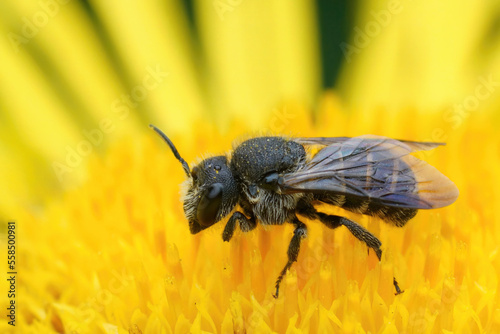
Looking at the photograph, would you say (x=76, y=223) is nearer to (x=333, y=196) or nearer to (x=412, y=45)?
(x=333, y=196)

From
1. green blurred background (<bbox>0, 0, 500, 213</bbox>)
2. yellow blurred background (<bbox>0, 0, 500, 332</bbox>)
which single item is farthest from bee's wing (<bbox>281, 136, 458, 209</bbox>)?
green blurred background (<bbox>0, 0, 500, 213</bbox>)

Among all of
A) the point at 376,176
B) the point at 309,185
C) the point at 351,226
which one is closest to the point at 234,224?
the point at 309,185

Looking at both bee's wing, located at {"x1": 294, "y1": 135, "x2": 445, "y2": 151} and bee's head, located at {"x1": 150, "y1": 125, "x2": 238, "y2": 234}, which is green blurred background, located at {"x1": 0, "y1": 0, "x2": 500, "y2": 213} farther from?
bee's head, located at {"x1": 150, "y1": 125, "x2": 238, "y2": 234}

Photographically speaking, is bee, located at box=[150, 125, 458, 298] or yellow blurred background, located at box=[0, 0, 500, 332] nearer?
bee, located at box=[150, 125, 458, 298]

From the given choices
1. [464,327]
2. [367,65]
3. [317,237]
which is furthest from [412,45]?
[464,327]

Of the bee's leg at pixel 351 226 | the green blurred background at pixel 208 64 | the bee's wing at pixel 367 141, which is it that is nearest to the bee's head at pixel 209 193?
the bee's leg at pixel 351 226

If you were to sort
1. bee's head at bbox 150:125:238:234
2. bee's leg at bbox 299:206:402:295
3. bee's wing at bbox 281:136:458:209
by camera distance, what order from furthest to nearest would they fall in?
bee's leg at bbox 299:206:402:295 < bee's head at bbox 150:125:238:234 < bee's wing at bbox 281:136:458:209
